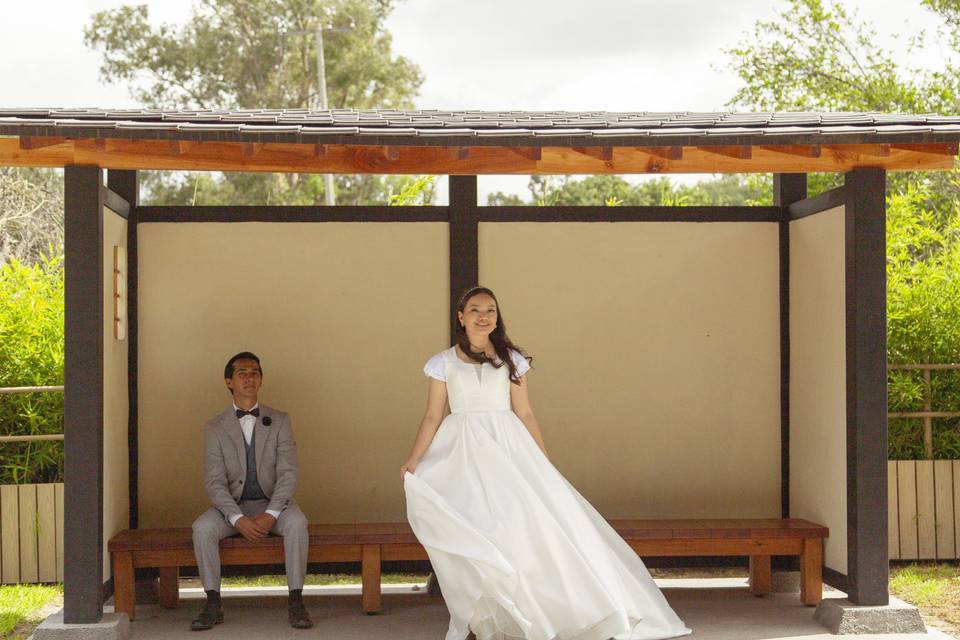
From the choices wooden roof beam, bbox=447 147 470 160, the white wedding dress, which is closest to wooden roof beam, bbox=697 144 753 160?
wooden roof beam, bbox=447 147 470 160

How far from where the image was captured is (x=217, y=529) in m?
6.17

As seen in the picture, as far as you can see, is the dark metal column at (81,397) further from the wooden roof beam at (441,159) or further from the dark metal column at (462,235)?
the dark metal column at (462,235)

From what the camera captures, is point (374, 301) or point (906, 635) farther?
point (374, 301)

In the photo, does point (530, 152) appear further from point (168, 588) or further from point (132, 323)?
point (168, 588)

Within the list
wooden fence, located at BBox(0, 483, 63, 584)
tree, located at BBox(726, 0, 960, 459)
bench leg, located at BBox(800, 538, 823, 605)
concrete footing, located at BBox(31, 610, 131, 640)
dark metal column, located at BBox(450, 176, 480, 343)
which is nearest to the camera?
concrete footing, located at BBox(31, 610, 131, 640)

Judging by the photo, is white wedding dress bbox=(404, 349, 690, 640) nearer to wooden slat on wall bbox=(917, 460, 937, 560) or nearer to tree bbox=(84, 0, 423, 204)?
wooden slat on wall bbox=(917, 460, 937, 560)

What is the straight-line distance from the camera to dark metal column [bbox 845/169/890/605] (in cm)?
592

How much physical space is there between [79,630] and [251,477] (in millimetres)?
1221

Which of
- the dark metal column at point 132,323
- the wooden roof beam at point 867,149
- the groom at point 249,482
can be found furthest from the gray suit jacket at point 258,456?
the wooden roof beam at point 867,149

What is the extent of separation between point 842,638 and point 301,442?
10.4 feet

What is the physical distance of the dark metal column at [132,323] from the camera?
22.4ft

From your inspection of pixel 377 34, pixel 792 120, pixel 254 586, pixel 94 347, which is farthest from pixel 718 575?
pixel 377 34

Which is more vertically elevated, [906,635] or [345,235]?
[345,235]

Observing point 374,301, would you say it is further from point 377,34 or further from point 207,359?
point 377,34
